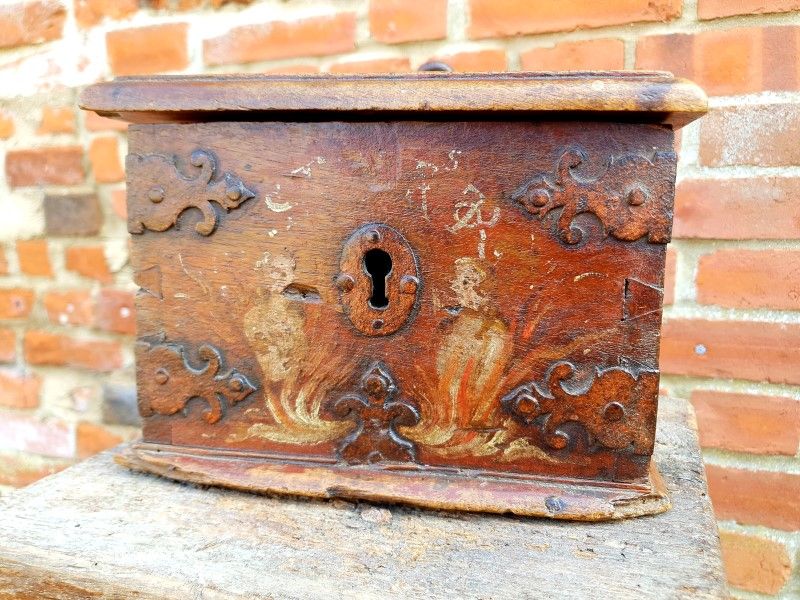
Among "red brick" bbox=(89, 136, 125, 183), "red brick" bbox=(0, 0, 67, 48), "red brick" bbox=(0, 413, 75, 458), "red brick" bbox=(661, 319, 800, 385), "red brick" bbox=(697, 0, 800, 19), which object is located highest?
"red brick" bbox=(0, 0, 67, 48)

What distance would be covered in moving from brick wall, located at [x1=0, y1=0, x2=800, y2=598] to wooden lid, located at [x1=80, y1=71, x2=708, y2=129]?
0.35 metres

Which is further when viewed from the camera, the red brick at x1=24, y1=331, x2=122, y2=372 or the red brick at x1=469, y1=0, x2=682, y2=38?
the red brick at x1=24, y1=331, x2=122, y2=372

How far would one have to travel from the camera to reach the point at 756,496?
3.04 feet

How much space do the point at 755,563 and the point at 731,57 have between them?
30.7 inches

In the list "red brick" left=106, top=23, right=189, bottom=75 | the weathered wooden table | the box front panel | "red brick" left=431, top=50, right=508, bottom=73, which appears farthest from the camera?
"red brick" left=106, top=23, right=189, bottom=75

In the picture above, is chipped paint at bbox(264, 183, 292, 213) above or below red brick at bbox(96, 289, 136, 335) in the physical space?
above

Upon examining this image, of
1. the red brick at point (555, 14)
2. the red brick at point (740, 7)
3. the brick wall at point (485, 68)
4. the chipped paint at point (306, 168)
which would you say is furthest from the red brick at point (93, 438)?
the red brick at point (740, 7)

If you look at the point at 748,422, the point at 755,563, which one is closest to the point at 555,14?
the point at 748,422

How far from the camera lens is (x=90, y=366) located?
47.6 inches

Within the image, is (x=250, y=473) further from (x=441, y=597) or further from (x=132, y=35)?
(x=132, y=35)

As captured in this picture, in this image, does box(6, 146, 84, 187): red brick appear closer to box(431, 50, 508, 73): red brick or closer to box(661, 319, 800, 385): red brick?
box(431, 50, 508, 73): red brick

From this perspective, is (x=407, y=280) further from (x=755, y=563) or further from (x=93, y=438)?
(x=93, y=438)

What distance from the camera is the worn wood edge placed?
2.09 ft

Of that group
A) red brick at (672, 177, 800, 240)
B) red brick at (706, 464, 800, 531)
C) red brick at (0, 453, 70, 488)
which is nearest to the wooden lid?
red brick at (672, 177, 800, 240)
